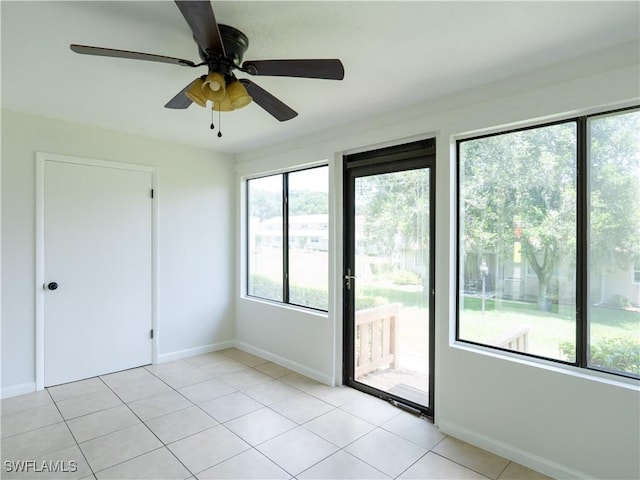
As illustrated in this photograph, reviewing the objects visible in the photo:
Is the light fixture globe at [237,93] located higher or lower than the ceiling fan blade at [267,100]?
lower

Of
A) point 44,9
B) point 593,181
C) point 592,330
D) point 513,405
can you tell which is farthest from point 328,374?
point 44,9

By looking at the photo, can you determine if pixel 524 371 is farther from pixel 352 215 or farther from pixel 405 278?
pixel 352 215

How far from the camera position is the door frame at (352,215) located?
111 inches

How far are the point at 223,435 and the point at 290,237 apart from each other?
2.13 meters

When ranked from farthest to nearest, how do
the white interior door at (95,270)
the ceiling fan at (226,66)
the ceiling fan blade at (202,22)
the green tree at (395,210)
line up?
the white interior door at (95,270) < the green tree at (395,210) < the ceiling fan at (226,66) < the ceiling fan blade at (202,22)

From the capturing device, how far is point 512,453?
228 centimetres

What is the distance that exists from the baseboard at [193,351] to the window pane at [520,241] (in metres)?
3.03

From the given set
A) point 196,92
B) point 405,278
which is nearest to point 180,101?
point 196,92

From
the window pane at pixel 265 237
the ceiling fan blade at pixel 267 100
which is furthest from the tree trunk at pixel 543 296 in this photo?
the window pane at pixel 265 237

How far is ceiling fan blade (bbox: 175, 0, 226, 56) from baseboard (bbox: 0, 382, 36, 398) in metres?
3.37

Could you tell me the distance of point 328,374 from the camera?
11.3ft

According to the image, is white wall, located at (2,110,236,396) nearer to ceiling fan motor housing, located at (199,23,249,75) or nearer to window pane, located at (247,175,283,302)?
window pane, located at (247,175,283,302)

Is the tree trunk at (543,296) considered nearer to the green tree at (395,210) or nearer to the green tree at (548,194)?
the green tree at (548,194)

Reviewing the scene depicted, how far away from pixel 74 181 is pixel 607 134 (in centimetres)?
425
